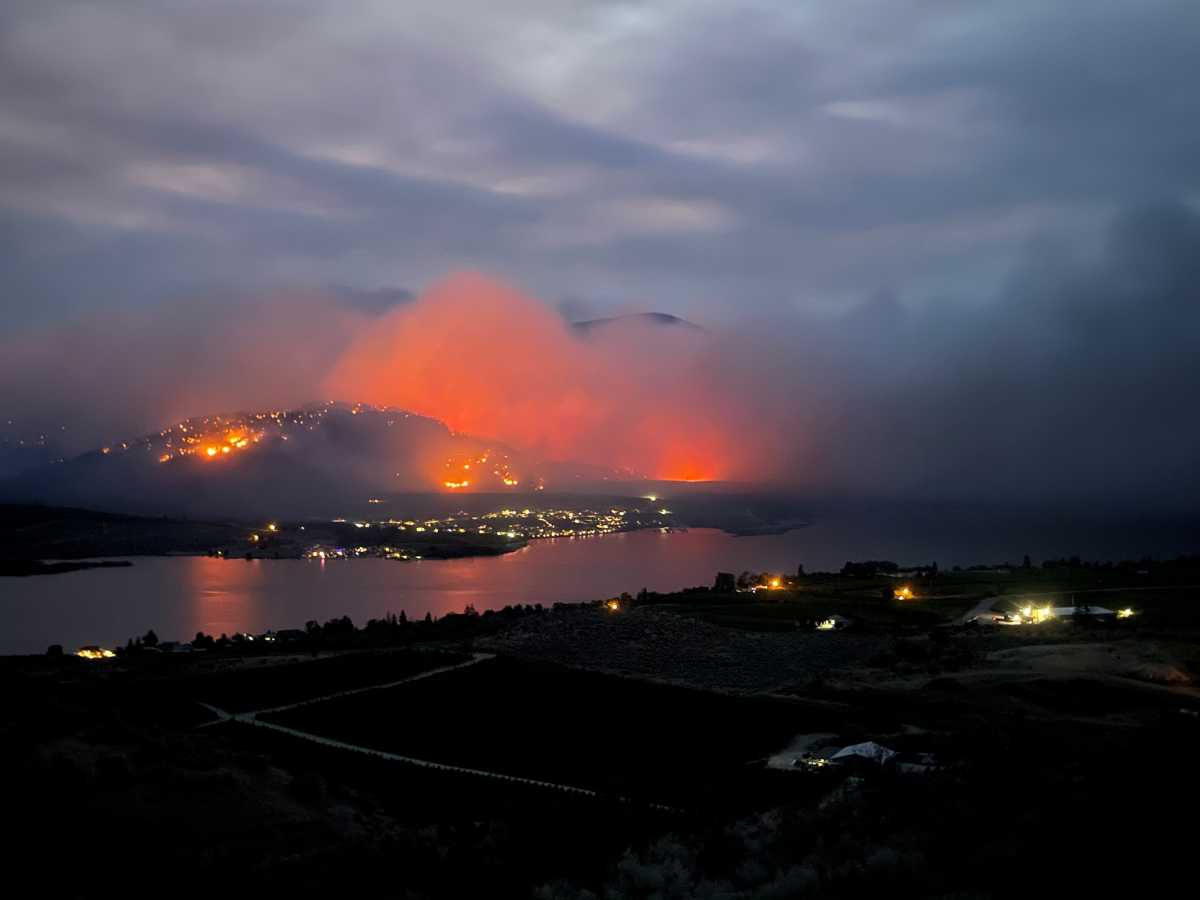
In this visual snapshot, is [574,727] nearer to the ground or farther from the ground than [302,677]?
nearer to the ground

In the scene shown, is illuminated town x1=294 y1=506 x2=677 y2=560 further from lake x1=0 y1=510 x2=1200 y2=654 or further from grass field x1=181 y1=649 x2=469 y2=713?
grass field x1=181 y1=649 x2=469 y2=713

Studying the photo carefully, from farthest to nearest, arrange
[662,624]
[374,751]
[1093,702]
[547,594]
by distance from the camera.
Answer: [547,594] → [662,624] → [1093,702] → [374,751]

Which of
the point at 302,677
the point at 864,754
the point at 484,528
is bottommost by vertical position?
the point at 302,677

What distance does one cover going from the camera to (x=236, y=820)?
13.1 metres

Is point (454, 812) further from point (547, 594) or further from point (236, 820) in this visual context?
point (547, 594)

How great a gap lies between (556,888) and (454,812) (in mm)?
8100

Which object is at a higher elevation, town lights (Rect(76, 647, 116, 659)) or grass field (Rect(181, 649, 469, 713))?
grass field (Rect(181, 649, 469, 713))

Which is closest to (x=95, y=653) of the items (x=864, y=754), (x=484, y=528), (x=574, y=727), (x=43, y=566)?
(x=574, y=727)

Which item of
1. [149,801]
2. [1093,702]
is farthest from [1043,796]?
[1093,702]

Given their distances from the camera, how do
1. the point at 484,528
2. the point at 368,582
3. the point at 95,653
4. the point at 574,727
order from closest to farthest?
the point at 574,727 → the point at 95,653 → the point at 368,582 → the point at 484,528

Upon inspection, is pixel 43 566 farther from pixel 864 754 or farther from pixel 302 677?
pixel 864 754

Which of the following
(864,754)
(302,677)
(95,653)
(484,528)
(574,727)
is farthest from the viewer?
(484,528)

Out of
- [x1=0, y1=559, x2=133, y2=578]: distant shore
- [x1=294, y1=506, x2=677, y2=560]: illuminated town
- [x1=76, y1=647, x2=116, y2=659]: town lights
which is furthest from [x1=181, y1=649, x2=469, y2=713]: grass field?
[x1=294, y1=506, x2=677, y2=560]: illuminated town

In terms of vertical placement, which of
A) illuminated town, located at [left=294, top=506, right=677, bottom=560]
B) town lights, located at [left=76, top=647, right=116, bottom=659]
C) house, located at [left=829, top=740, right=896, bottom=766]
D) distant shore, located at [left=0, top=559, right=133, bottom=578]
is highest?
illuminated town, located at [left=294, top=506, right=677, bottom=560]
